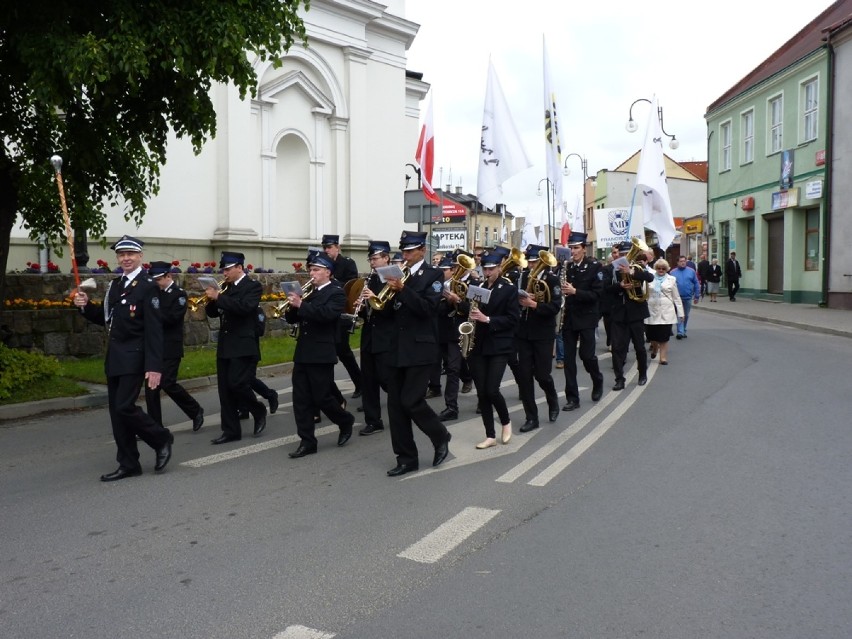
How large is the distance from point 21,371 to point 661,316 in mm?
9814

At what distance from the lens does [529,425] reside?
8.54 m

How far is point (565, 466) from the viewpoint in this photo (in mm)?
6906

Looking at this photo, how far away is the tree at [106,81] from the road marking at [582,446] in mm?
5372

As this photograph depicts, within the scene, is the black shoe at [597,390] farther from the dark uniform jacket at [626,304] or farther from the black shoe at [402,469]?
the black shoe at [402,469]

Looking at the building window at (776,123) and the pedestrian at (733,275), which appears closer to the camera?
the building window at (776,123)

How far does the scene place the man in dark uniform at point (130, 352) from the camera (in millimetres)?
6586

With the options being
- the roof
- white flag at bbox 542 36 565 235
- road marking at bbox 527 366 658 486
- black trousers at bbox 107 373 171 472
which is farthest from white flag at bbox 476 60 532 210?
the roof

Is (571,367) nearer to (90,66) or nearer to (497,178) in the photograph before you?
(90,66)

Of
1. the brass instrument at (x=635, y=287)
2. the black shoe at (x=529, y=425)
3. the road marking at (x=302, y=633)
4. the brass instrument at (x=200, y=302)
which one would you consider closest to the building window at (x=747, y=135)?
the brass instrument at (x=635, y=287)

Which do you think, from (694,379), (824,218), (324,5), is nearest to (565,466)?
(694,379)

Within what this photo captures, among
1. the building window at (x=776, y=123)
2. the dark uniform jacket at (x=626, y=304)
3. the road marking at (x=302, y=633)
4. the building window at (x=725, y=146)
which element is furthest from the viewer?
the building window at (x=725, y=146)

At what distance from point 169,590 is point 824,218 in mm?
26738

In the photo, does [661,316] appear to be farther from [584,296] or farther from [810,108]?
[810,108]

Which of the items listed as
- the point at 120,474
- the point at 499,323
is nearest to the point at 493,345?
the point at 499,323
